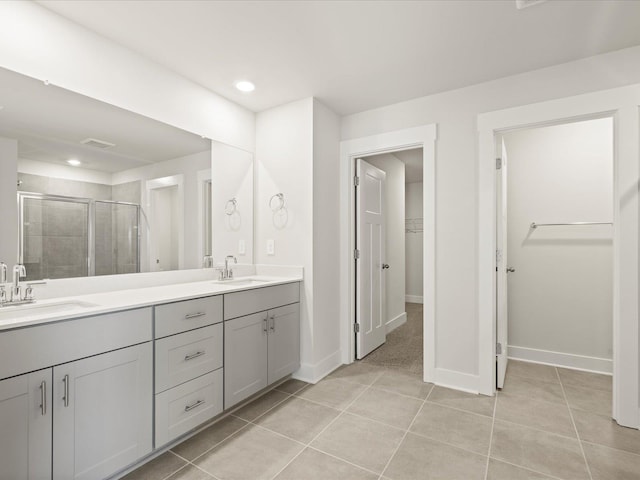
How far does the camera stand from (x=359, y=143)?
314cm

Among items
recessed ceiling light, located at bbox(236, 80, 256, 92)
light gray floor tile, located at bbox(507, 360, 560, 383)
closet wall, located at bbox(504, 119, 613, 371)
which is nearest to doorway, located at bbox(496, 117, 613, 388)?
closet wall, located at bbox(504, 119, 613, 371)

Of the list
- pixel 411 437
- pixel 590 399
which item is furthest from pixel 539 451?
pixel 590 399

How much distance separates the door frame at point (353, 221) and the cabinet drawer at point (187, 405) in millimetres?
1457

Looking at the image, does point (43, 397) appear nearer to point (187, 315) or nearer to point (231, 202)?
point (187, 315)

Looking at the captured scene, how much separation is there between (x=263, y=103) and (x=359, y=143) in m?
0.96

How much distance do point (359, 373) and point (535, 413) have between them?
134 cm

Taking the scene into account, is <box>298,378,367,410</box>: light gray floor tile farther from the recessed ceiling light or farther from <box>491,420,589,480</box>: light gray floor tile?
the recessed ceiling light

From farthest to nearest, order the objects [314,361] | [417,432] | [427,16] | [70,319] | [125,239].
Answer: [314,361] → [125,239] → [417,432] → [427,16] → [70,319]

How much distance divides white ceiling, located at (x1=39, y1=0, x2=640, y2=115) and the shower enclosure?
3.41 ft

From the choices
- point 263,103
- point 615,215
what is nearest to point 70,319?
point 263,103

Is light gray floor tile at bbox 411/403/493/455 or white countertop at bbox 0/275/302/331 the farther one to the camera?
light gray floor tile at bbox 411/403/493/455

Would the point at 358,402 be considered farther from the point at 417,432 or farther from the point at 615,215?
the point at 615,215

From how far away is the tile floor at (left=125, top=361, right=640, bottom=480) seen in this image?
170 centimetres

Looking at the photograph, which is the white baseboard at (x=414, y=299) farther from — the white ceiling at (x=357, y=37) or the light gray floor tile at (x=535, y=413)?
the white ceiling at (x=357, y=37)
